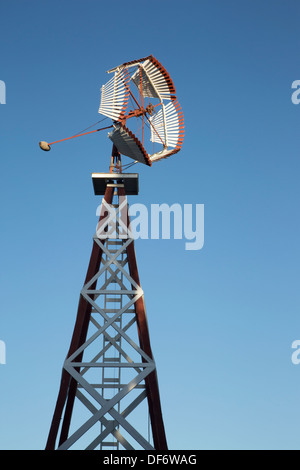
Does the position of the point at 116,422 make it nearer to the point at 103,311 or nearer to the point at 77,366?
the point at 77,366

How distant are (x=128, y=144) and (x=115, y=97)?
6.94ft

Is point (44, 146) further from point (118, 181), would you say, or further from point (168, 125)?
point (168, 125)

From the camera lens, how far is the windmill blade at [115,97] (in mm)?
26462

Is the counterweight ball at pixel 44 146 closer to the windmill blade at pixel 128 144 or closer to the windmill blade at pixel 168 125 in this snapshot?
the windmill blade at pixel 128 144

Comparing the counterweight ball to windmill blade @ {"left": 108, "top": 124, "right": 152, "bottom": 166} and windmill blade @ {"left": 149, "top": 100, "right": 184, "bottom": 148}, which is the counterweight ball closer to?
windmill blade @ {"left": 108, "top": 124, "right": 152, "bottom": 166}

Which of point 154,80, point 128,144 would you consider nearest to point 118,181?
point 128,144

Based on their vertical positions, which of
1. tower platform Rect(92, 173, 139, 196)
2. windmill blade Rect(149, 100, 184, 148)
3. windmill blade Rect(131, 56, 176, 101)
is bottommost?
tower platform Rect(92, 173, 139, 196)

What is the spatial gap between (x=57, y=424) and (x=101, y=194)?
11.0 m

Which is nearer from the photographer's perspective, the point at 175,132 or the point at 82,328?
the point at 82,328

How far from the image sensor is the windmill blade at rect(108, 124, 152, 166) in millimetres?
26172

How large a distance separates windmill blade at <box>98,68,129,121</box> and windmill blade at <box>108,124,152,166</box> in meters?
0.57

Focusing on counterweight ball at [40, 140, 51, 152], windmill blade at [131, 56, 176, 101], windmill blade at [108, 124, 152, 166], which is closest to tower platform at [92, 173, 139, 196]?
windmill blade at [108, 124, 152, 166]
